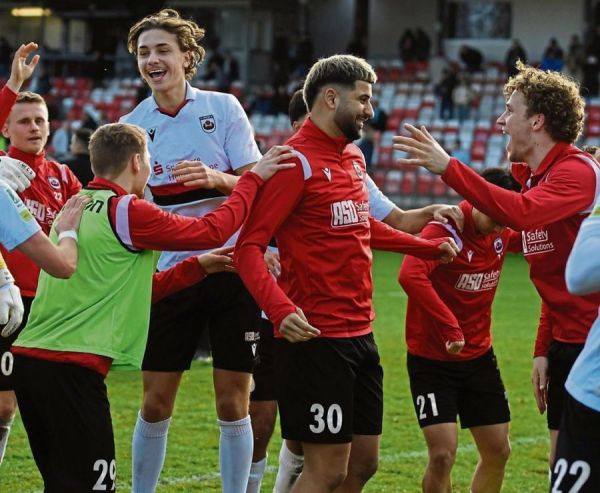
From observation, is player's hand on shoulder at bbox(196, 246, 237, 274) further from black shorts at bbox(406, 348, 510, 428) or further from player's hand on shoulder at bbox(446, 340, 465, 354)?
black shorts at bbox(406, 348, 510, 428)

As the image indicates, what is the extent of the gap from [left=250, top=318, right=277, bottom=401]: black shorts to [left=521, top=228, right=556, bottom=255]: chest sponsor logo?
6.04ft

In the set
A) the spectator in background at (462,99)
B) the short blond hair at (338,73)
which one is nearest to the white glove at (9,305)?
the short blond hair at (338,73)

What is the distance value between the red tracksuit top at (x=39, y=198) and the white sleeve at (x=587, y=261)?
155 inches

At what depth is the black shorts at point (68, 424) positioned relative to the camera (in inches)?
195

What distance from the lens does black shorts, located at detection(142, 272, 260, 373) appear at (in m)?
6.28

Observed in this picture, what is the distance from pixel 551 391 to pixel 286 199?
161 cm

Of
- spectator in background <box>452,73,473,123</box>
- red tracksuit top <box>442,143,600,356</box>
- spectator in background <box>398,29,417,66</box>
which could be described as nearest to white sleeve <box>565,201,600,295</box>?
red tracksuit top <box>442,143,600,356</box>

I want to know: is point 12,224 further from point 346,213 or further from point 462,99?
point 462,99

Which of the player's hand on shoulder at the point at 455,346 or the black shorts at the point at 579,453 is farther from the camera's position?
the player's hand on shoulder at the point at 455,346

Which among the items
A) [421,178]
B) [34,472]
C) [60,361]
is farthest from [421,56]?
[60,361]

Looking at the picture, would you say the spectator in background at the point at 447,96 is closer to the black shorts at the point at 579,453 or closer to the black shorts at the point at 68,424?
the black shorts at the point at 68,424

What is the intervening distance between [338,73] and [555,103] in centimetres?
101

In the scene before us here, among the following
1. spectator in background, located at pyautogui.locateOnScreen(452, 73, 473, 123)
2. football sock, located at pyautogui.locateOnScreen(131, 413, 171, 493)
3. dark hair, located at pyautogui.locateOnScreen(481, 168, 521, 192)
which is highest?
dark hair, located at pyautogui.locateOnScreen(481, 168, 521, 192)

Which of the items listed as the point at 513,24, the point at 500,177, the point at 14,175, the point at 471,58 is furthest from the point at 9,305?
the point at 513,24
